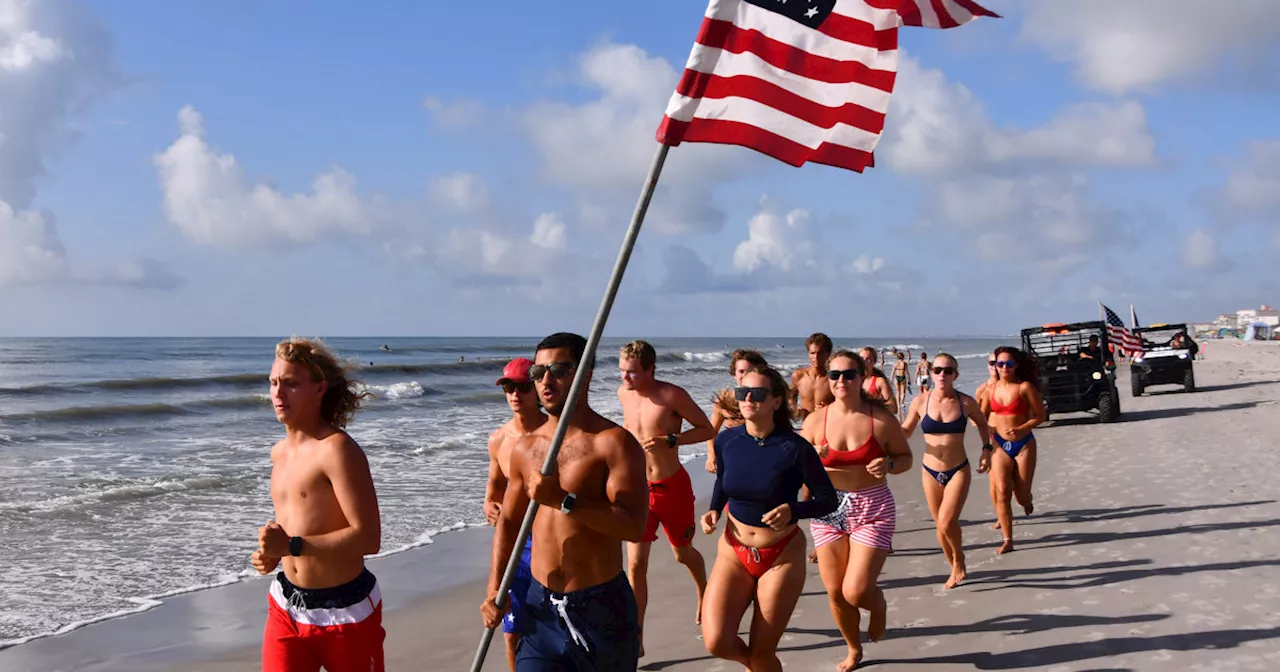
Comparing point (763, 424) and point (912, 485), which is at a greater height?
point (763, 424)

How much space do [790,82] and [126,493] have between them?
1212 cm

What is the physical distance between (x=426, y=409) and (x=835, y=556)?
78.2 ft

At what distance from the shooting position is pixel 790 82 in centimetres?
389

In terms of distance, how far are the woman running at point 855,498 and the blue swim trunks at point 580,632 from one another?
8.54 ft

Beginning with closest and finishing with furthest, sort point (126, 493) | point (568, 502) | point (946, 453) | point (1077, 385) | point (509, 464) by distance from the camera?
point (568, 502), point (509, 464), point (946, 453), point (126, 493), point (1077, 385)

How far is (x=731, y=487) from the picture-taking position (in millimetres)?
5078

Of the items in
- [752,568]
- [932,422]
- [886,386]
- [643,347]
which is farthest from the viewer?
[886,386]

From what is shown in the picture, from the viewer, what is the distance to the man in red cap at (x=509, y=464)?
4.08 meters

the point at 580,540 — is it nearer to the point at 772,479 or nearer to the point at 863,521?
the point at 772,479

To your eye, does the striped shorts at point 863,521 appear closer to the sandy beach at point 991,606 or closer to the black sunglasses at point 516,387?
the sandy beach at point 991,606

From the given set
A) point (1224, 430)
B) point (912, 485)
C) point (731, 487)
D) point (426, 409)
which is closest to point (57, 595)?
point (731, 487)

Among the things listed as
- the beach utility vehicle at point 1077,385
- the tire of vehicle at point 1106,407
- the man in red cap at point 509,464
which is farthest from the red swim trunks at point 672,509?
the tire of vehicle at point 1106,407

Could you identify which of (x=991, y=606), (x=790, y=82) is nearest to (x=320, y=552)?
(x=790, y=82)

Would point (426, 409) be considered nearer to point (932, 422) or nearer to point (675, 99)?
point (932, 422)
